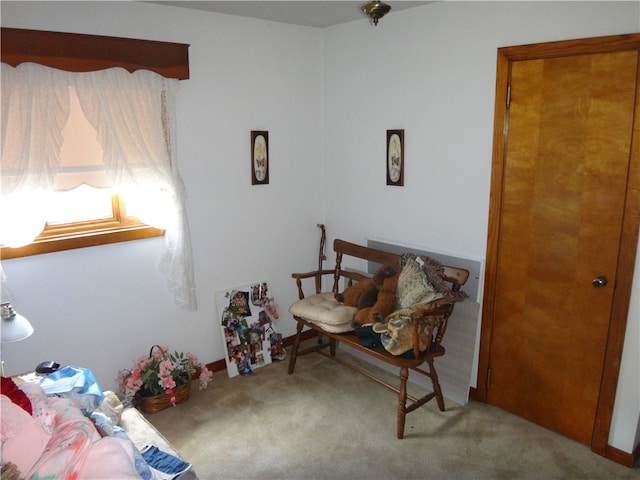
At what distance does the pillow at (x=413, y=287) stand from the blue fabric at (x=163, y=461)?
157 cm

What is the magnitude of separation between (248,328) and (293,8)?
2175 mm

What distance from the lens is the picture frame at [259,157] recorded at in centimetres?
342

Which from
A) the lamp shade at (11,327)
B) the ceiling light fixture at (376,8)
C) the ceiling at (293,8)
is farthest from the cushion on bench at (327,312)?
the ceiling at (293,8)

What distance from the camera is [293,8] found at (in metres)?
3.03

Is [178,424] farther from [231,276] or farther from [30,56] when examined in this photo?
[30,56]

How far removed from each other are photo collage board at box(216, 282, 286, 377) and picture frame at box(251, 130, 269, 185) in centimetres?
78

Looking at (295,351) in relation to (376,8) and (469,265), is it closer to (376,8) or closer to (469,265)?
(469,265)

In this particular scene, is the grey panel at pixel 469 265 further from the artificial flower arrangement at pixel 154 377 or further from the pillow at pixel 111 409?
the pillow at pixel 111 409

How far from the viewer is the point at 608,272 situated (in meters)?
2.44

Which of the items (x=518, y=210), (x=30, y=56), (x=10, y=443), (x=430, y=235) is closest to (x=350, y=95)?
(x=430, y=235)

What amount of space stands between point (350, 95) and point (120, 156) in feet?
5.51

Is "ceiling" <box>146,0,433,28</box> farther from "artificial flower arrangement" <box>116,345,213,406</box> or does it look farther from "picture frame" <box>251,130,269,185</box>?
"artificial flower arrangement" <box>116,345,213,406</box>

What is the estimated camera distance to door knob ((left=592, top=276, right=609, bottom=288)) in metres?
2.45

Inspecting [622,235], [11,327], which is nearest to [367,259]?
[622,235]
